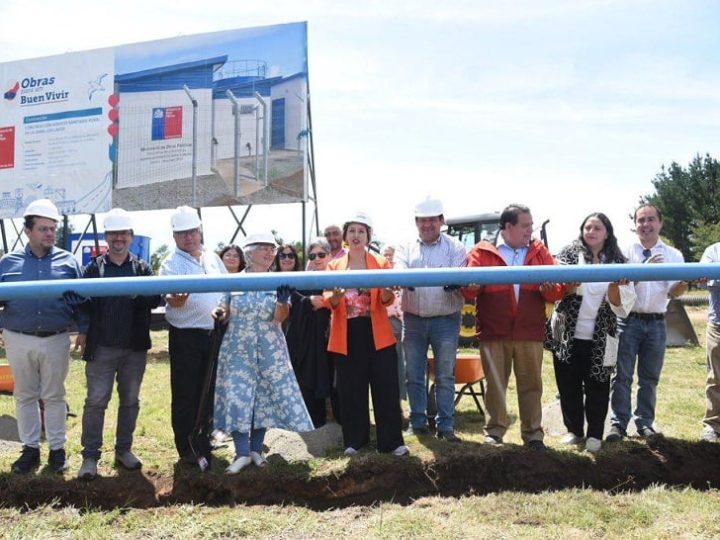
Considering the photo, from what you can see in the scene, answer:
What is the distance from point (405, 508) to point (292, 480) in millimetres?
955

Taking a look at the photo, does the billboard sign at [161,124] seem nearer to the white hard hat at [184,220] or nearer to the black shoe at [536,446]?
the white hard hat at [184,220]

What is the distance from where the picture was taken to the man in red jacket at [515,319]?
5.19 m

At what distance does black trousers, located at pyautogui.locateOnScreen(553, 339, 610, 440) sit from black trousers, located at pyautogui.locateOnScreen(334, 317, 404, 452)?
129 cm

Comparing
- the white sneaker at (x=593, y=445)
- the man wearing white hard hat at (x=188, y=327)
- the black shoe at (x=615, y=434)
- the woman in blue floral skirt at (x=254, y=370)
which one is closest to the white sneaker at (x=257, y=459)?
the woman in blue floral skirt at (x=254, y=370)

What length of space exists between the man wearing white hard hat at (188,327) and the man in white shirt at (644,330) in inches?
125

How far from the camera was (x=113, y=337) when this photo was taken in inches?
196

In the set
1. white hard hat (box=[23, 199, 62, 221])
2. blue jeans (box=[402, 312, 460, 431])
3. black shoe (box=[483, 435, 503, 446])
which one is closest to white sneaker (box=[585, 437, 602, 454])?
black shoe (box=[483, 435, 503, 446])

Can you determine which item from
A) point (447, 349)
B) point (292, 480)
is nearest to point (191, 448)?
point (292, 480)

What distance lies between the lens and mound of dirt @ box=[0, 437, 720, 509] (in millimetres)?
4945

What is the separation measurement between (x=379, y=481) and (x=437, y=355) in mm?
1059

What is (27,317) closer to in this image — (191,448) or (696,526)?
(191,448)

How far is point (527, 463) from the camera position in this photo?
5.14m

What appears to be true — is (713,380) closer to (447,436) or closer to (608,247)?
(608,247)

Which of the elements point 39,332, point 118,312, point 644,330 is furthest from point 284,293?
point 644,330
